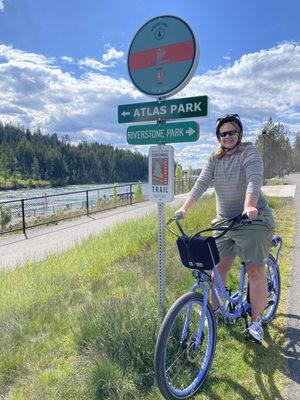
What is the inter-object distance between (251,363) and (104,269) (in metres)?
2.93

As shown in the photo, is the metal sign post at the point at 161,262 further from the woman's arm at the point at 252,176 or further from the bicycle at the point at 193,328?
Answer: the woman's arm at the point at 252,176

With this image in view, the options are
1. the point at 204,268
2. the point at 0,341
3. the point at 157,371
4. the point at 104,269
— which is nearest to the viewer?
the point at 157,371

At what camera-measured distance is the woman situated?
3.12m

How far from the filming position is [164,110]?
314cm

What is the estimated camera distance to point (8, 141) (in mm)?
138375

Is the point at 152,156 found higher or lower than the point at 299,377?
higher

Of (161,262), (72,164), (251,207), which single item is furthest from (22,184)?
(251,207)

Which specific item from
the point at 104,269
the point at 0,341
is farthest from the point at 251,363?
the point at 104,269

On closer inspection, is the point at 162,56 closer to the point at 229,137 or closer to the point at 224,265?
the point at 229,137

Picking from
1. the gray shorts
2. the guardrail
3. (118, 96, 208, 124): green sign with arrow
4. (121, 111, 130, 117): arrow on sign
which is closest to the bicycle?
the gray shorts

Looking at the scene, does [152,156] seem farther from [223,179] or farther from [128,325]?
[128,325]

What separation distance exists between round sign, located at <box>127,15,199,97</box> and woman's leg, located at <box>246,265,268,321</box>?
5.50 ft

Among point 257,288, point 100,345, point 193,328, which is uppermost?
point 257,288

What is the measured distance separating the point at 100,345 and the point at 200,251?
1.15 meters
